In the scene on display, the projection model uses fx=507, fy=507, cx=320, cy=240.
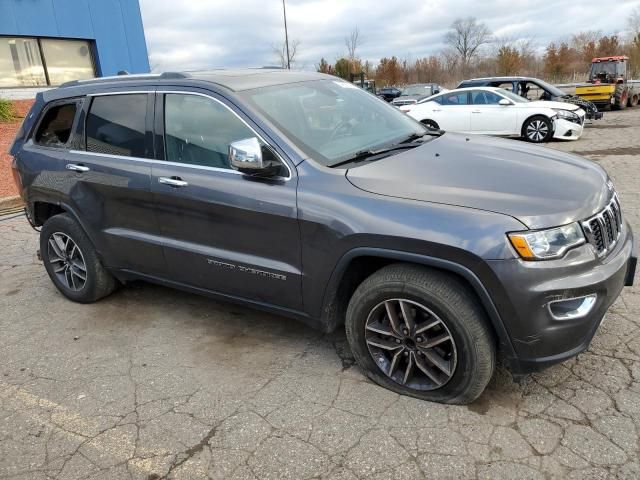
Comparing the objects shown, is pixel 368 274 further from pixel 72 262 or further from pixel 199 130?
pixel 72 262

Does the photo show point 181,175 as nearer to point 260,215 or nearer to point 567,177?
point 260,215

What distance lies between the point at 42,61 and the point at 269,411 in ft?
59.7

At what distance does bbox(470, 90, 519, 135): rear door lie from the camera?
12.5 m

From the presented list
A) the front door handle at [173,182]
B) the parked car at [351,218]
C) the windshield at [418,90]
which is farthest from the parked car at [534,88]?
the front door handle at [173,182]

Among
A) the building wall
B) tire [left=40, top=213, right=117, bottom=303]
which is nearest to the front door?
tire [left=40, top=213, right=117, bottom=303]

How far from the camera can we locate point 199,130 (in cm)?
329

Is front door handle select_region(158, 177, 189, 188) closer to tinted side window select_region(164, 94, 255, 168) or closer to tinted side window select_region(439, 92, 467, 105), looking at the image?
tinted side window select_region(164, 94, 255, 168)

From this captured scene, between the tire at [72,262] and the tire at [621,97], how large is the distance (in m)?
21.4

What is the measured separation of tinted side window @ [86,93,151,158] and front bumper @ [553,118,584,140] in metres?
11.1

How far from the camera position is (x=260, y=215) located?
2.96 metres

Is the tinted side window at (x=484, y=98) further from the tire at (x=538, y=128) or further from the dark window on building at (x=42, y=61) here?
the dark window on building at (x=42, y=61)

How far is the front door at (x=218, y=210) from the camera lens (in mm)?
2941

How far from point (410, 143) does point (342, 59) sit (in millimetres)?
54623

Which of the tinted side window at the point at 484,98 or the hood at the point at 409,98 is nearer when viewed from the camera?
the tinted side window at the point at 484,98
